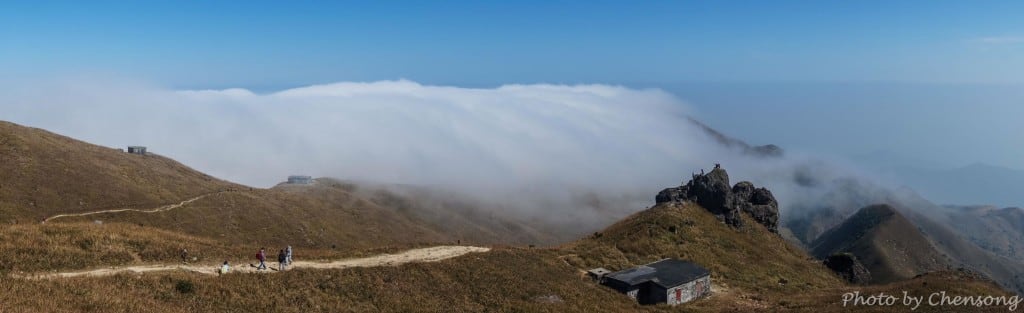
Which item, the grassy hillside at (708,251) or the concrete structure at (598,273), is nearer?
the concrete structure at (598,273)

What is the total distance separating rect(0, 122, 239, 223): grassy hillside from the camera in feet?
253

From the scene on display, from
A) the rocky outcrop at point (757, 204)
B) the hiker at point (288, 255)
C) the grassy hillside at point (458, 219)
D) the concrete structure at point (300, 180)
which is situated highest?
the concrete structure at point (300, 180)

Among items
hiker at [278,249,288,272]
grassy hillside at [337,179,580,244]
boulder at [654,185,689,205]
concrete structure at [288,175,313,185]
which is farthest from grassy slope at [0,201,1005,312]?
concrete structure at [288,175,313,185]

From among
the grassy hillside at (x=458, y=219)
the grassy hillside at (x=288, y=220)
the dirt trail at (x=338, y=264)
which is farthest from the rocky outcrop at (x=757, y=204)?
the grassy hillside at (x=458, y=219)

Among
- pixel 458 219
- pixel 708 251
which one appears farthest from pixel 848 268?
pixel 458 219

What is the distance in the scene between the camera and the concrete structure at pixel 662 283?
4747cm

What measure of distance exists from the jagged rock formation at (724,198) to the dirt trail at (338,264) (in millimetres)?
42339

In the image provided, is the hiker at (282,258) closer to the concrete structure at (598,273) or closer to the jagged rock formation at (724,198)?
the concrete structure at (598,273)

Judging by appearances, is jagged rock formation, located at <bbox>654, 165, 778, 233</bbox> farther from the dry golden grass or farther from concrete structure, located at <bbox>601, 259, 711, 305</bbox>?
Result: the dry golden grass

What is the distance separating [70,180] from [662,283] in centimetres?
9290

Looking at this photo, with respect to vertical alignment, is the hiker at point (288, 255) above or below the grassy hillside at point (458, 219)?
above

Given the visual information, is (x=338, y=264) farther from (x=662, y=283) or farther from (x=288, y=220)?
(x=288, y=220)

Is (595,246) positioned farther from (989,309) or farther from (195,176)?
(195,176)

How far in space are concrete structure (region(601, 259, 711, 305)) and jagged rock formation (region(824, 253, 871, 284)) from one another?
37153 millimetres
